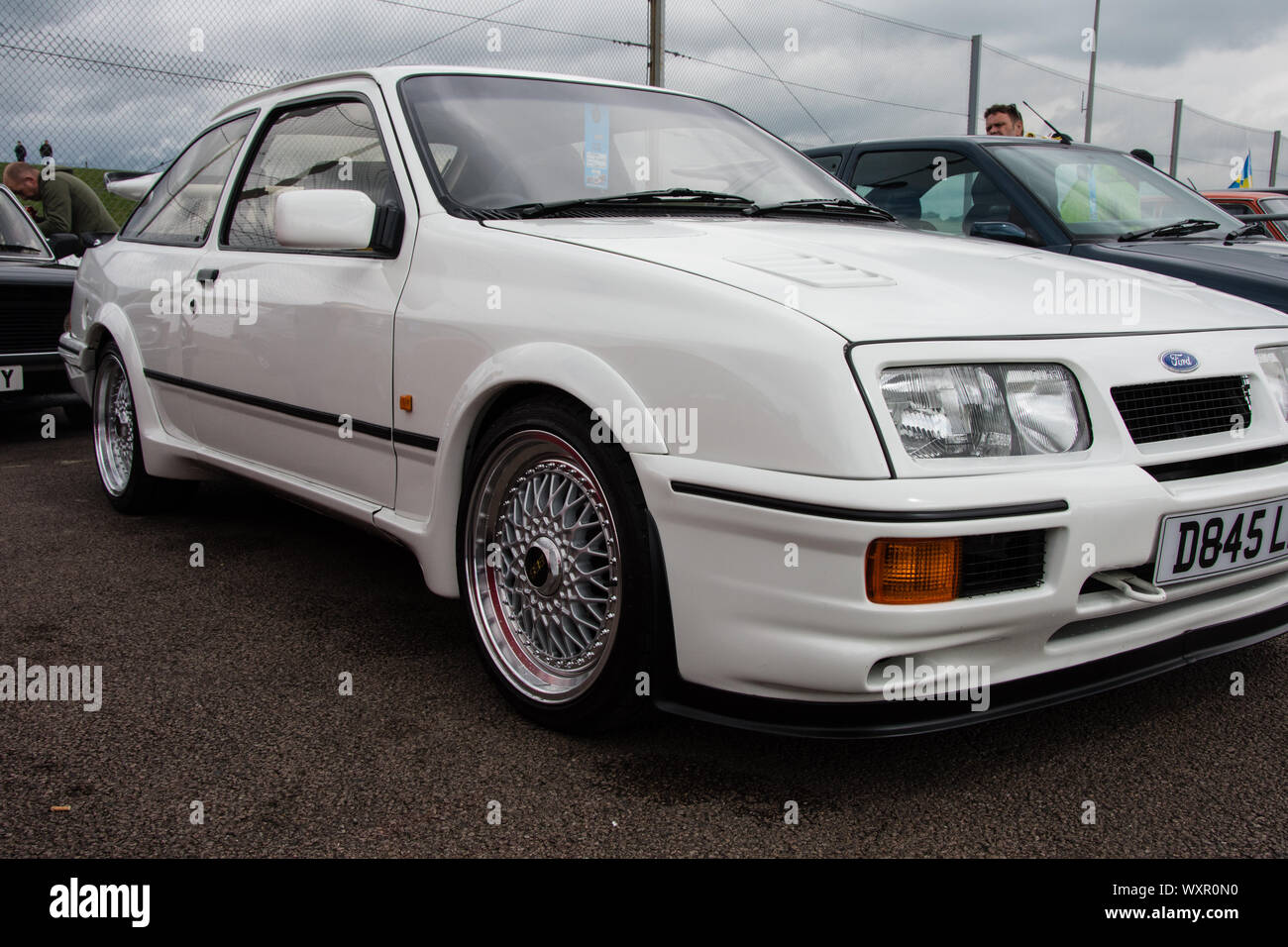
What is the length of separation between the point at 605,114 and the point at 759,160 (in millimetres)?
499

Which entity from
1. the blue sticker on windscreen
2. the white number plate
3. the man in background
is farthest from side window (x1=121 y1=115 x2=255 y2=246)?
the man in background

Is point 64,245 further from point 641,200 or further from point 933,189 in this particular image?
point 641,200

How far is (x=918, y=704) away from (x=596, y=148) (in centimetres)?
181

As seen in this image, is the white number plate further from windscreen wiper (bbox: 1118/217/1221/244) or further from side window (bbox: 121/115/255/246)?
side window (bbox: 121/115/255/246)

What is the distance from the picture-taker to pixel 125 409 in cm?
433

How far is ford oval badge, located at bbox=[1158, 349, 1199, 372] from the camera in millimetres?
2188

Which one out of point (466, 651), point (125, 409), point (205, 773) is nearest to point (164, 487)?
point (125, 409)

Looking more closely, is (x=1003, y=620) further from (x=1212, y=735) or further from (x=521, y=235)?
(x=521, y=235)

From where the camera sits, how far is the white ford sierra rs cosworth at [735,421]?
1.91m

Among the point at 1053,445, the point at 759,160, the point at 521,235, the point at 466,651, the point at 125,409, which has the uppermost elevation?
the point at 759,160

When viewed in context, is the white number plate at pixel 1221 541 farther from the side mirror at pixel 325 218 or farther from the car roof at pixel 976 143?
the car roof at pixel 976 143

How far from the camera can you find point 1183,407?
2.19 metres

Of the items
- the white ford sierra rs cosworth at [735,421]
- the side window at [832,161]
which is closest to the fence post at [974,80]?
the side window at [832,161]

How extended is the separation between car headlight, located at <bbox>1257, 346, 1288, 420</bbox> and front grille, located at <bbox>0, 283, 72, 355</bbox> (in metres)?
6.25
